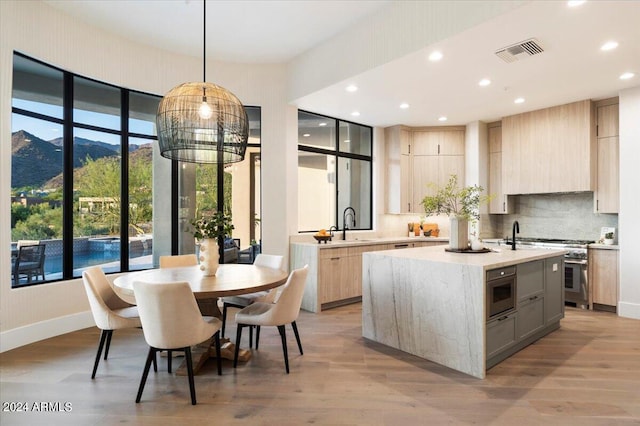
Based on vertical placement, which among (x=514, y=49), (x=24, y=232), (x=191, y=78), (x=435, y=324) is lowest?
(x=435, y=324)

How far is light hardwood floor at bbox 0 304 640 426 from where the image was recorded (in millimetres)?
2375

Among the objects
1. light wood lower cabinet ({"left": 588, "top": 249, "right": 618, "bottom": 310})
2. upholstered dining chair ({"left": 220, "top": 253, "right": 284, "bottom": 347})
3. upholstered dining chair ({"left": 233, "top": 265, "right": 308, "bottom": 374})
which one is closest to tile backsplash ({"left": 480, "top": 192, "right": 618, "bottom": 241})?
light wood lower cabinet ({"left": 588, "top": 249, "right": 618, "bottom": 310})

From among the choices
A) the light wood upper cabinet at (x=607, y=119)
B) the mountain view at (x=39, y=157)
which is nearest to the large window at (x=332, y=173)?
the mountain view at (x=39, y=157)

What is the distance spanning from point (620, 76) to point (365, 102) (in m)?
3.00

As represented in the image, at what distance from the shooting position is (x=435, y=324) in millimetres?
3168

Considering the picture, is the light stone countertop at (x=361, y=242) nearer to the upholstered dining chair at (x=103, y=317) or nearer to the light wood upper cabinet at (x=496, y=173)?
the light wood upper cabinet at (x=496, y=173)

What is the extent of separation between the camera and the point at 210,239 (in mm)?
3303

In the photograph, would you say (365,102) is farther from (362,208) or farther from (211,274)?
(211,274)

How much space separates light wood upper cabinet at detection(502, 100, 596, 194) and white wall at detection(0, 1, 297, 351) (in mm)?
3502

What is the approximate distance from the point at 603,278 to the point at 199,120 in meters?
5.36

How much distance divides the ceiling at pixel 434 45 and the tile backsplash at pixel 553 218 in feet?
4.99

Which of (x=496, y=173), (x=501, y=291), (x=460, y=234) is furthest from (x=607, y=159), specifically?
(x=501, y=291)

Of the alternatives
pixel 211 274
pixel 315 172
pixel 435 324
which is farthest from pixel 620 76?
pixel 211 274

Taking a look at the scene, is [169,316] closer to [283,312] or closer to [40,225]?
[283,312]
